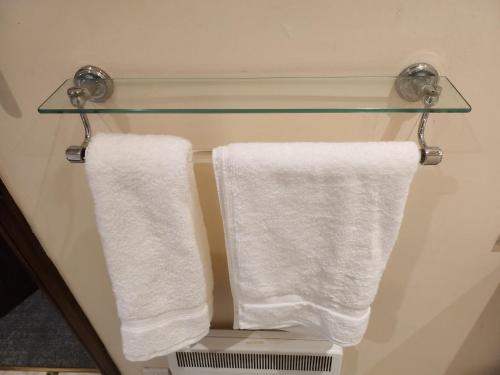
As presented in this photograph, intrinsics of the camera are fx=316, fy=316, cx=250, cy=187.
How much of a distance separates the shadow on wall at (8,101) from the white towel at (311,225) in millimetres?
347

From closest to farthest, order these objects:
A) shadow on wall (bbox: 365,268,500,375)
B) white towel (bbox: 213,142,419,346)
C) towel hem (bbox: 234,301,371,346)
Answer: white towel (bbox: 213,142,419,346), towel hem (bbox: 234,301,371,346), shadow on wall (bbox: 365,268,500,375)

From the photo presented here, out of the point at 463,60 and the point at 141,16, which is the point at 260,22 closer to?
the point at 141,16

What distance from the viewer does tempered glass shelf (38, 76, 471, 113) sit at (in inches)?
16.6

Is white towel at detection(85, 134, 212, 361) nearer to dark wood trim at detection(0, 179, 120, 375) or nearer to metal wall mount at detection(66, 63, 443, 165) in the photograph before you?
metal wall mount at detection(66, 63, 443, 165)

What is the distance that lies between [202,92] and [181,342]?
44 centimetres

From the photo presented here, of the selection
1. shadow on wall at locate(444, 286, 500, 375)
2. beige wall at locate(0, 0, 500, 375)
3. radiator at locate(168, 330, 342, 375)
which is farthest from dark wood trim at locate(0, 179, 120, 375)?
shadow on wall at locate(444, 286, 500, 375)

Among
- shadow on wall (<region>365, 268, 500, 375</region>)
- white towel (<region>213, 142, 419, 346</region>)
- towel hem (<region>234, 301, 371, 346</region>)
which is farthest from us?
shadow on wall (<region>365, 268, 500, 375</region>)

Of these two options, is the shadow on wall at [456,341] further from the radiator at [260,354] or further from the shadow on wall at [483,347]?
the radiator at [260,354]

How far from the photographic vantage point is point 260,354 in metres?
0.76

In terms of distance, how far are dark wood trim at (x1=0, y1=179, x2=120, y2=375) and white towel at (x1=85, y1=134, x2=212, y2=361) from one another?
0.95 feet

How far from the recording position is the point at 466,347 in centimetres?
84

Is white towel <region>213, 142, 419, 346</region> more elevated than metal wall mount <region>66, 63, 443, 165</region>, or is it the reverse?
metal wall mount <region>66, 63, 443, 165</region>

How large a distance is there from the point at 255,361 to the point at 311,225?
0.50 metres

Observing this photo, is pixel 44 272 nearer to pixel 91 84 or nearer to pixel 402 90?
pixel 91 84
